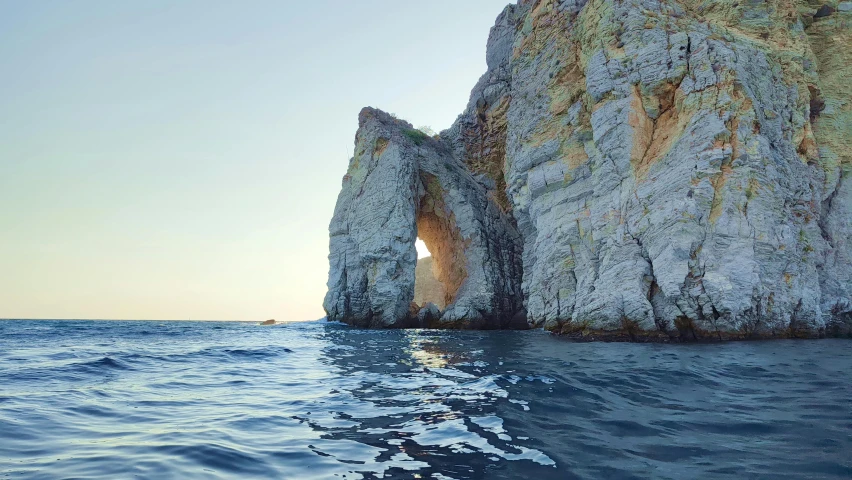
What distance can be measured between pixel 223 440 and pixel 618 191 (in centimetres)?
1875

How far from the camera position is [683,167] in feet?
57.0

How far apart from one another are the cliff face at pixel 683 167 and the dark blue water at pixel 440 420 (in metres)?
5.23

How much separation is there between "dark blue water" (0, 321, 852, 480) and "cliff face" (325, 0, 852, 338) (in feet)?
17.2

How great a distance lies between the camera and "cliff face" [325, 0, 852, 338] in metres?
16.1

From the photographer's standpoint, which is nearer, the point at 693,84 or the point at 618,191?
the point at 693,84

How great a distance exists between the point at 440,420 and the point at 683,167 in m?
15.7

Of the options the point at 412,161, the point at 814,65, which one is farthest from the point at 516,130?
the point at 814,65

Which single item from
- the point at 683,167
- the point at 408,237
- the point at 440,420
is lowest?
the point at 440,420

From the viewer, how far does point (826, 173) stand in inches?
755

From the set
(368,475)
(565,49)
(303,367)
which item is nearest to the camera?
(368,475)

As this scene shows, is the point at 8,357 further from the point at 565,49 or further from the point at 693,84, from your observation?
the point at 565,49

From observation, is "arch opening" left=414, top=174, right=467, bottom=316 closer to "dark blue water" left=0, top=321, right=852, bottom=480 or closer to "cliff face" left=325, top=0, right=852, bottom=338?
"cliff face" left=325, top=0, right=852, bottom=338

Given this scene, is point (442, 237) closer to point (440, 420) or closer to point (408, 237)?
point (408, 237)

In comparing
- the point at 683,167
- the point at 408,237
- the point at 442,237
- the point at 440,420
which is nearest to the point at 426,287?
the point at 442,237
